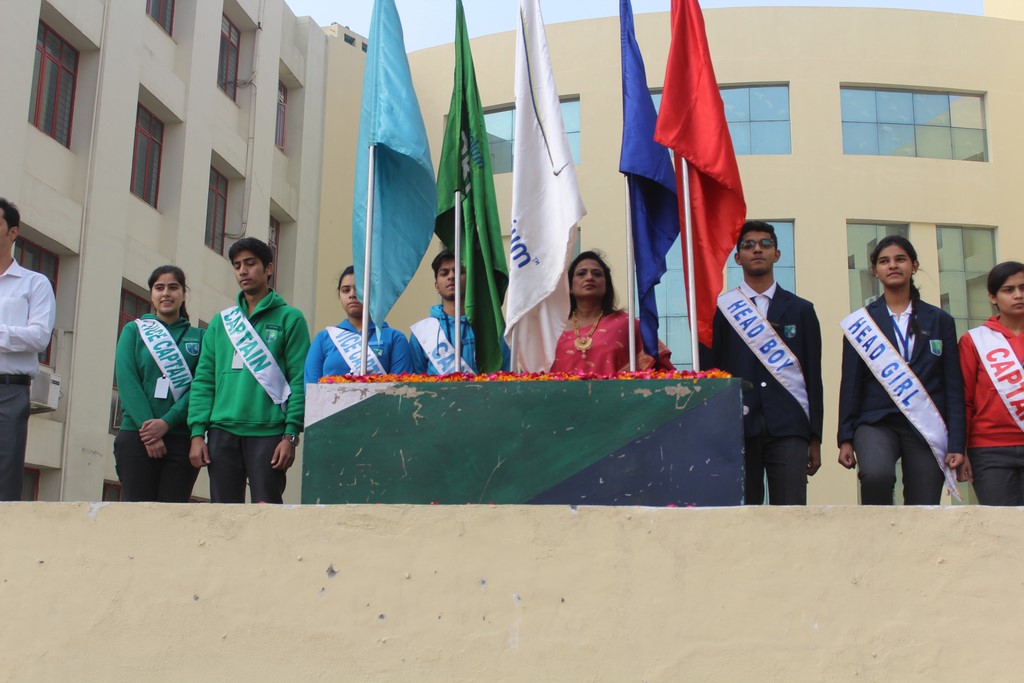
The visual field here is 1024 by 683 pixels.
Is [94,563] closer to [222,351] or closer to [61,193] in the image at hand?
[222,351]

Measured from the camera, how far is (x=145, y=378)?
5.44m

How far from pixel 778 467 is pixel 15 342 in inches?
122

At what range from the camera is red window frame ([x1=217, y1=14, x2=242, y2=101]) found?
1627 cm

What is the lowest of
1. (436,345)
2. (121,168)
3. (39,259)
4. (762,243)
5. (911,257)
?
(436,345)

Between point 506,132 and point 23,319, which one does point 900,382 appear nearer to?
point 23,319

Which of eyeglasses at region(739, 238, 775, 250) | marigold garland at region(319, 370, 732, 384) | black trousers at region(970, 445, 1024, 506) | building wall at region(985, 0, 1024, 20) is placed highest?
building wall at region(985, 0, 1024, 20)

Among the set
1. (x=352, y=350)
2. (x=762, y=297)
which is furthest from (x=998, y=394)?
(x=352, y=350)

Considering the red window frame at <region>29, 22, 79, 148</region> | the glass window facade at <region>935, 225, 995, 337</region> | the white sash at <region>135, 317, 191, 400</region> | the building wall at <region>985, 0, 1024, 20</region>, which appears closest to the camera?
the white sash at <region>135, 317, 191, 400</region>

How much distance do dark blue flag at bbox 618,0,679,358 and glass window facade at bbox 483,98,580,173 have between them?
13.2m

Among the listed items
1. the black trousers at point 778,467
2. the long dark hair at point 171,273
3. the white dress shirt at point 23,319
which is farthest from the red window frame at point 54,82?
the black trousers at point 778,467

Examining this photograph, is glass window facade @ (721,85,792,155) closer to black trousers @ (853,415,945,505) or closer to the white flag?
the white flag

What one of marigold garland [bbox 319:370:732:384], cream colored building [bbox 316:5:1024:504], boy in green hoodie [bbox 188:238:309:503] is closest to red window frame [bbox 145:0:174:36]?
cream colored building [bbox 316:5:1024:504]

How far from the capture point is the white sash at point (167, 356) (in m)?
5.41

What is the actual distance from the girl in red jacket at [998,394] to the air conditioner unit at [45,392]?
8.82 meters
